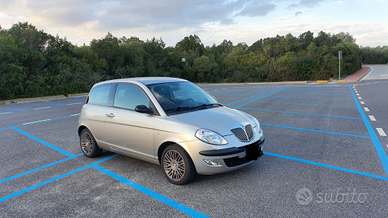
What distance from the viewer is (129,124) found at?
15.2 ft

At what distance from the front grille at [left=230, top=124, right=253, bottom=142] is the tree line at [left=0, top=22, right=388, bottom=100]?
21.3 metres

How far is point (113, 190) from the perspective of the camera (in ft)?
13.1

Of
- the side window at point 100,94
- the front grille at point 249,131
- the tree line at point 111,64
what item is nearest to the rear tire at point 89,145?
the side window at point 100,94

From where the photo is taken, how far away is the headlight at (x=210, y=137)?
384 centimetres

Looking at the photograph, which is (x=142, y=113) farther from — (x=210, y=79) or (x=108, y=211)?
(x=210, y=79)

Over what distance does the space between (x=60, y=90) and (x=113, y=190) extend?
2217 cm

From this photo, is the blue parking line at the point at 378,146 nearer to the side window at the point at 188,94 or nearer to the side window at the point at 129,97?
the side window at the point at 188,94

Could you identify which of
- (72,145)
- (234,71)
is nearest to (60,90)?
(72,145)

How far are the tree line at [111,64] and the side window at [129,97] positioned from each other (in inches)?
754

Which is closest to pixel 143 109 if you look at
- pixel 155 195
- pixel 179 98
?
pixel 179 98

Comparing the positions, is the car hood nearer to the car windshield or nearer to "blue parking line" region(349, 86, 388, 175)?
the car windshield

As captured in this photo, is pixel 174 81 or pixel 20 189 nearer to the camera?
pixel 20 189

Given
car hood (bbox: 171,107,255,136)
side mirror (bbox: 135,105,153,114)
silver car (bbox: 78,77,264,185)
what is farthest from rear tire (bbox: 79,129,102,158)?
car hood (bbox: 171,107,255,136)

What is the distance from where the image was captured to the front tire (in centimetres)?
390
